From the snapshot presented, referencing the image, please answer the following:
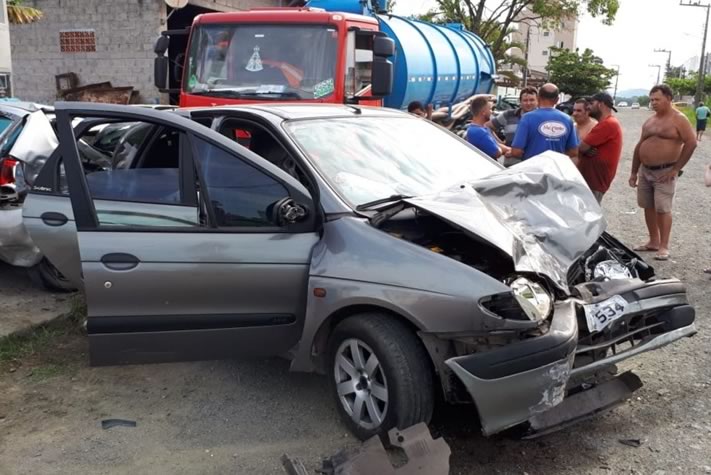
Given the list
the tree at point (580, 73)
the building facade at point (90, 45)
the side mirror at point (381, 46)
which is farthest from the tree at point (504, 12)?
the side mirror at point (381, 46)

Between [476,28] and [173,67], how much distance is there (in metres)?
25.3

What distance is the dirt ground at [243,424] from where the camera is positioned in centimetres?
326

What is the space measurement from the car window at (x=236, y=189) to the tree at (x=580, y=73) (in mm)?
38441

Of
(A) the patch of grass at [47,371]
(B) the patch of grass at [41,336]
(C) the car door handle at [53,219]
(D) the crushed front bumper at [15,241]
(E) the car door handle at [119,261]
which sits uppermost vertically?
(C) the car door handle at [53,219]

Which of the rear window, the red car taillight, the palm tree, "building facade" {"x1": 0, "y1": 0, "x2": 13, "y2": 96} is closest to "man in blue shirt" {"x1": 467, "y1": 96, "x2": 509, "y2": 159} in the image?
the red car taillight

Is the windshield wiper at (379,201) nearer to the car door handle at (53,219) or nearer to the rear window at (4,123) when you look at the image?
the car door handle at (53,219)

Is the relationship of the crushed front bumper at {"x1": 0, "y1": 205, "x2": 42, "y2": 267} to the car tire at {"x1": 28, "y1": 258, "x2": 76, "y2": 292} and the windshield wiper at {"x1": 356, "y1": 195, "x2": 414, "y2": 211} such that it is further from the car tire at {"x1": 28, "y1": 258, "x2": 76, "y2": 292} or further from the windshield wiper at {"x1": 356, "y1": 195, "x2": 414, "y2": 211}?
the windshield wiper at {"x1": 356, "y1": 195, "x2": 414, "y2": 211}

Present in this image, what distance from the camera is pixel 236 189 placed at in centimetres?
354

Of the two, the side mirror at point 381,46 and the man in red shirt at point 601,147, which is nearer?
the man in red shirt at point 601,147

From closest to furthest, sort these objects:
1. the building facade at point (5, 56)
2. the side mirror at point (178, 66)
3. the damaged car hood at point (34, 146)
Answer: the damaged car hood at point (34, 146)
the side mirror at point (178, 66)
the building facade at point (5, 56)

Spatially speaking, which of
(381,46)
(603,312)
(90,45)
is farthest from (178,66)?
(90,45)

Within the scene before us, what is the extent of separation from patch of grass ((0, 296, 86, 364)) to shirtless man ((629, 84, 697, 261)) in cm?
556

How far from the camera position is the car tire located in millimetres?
5715

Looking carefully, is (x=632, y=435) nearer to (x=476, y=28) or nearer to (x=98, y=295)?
(x=98, y=295)
